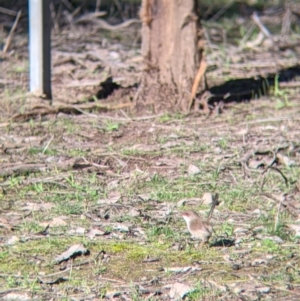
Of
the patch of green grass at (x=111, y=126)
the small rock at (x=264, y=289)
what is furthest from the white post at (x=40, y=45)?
the small rock at (x=264, y=289)

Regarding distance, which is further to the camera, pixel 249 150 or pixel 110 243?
pixel 249 150

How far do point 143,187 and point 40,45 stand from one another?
7.30ft

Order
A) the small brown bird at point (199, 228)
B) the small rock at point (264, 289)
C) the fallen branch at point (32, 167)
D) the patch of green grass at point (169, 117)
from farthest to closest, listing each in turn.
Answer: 1. the patch of green grass at point (169, 117)
2. the fallen branch at point (32, 167)
3. the small brown bird at point (199, 228)
4. the small rock at point (264, 289)

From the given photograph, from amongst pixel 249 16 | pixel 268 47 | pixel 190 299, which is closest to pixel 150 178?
pixel 190 299

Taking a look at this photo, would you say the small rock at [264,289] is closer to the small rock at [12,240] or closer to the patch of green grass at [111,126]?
the small rock at [12,240]

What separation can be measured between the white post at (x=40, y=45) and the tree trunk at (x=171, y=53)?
34.4 inches

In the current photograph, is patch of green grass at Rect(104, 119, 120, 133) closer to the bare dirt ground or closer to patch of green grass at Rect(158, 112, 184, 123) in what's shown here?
the bare dirt ground

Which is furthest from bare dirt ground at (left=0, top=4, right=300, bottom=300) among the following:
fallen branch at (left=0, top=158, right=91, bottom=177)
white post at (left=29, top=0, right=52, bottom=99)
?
white post at (left=29, top=0, right=52, bottom=99)

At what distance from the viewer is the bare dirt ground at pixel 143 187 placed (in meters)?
4.57

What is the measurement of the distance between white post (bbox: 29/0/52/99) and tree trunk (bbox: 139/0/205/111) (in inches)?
34.4

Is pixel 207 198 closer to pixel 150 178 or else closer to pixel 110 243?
pixel 150 178

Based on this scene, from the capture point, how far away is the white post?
297 inches

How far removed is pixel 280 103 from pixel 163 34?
1.33 m

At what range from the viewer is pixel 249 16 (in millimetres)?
12516
